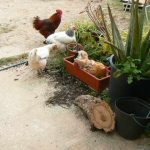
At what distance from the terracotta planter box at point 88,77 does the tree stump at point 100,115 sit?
50 cm

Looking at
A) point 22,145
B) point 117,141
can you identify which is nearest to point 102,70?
point 117,141

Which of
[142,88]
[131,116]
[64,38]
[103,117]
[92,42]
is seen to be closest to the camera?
[131,116]

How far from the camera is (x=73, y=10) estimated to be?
7.71m

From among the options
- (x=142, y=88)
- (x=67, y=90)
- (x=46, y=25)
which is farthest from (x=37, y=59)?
(x=142, y=88)

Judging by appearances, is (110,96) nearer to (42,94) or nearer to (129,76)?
(129,76)

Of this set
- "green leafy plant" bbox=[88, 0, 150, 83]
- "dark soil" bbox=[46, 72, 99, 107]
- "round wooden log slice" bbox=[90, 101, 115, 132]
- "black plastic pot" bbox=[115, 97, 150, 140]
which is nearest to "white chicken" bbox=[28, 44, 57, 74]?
"dark soil" bbox=[46, 72, 99, 107]

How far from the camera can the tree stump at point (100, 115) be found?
3.62 meters

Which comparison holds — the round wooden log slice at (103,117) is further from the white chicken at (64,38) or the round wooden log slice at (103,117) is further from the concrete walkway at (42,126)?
the white chicken at (64,38)

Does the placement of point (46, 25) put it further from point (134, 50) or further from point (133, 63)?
point (133, 63)

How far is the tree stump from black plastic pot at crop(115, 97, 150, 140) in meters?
0.08

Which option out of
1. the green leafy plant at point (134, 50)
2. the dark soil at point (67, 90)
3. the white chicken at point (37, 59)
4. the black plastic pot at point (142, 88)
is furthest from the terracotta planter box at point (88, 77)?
the black plastic pot at point (142, 88)

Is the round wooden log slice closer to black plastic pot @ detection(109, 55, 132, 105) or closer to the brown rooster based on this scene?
black plastic pot @ detection(109, 55, 132, 105)

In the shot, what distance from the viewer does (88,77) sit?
438cm

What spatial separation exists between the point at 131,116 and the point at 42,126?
3.32 ft
